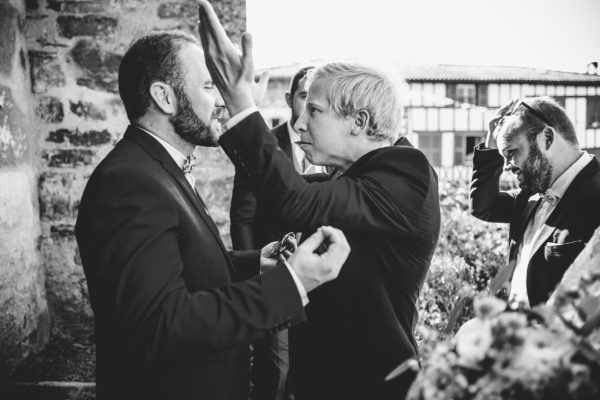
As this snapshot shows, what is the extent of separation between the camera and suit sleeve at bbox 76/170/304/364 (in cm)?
131

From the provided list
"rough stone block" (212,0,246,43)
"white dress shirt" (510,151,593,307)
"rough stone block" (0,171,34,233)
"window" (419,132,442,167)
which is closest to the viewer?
"white dress shirt" (510,151,593,307)

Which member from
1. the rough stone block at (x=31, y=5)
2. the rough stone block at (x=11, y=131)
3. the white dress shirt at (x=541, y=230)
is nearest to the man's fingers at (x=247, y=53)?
the white dress shirt at (x=541, y=230)

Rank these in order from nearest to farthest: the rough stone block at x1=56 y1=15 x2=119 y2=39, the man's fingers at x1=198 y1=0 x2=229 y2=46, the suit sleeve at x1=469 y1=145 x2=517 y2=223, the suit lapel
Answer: the man's fingers at x1=198 y1=0 x2=229 y2=46 → the suit lapel → the suit sleeve at x1=469 y1=145 x2=517 y2=223 → the rough stone block at x1=56 y1=15 x2=119 y2=39

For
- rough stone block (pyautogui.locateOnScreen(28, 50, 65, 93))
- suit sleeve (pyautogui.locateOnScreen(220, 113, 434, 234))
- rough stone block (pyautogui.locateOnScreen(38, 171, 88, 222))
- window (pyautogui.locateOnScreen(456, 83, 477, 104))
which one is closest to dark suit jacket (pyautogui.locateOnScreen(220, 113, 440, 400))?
suit sleeve (pyautogui.locateOnScreen(220, 113, 434, 234))

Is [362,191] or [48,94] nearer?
[362,191]

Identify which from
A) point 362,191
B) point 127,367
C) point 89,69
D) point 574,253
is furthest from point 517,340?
point 89,69

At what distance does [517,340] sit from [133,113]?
5.05 ft

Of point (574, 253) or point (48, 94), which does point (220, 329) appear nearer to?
point (574, 253)

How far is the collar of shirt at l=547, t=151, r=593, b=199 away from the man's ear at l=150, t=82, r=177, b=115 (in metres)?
2.06

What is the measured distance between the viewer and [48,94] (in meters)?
3.42

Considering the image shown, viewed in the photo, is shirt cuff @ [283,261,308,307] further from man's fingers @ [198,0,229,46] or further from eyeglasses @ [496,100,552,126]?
eyeglasses @ [496,100,552,126]

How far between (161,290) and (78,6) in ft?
9.53

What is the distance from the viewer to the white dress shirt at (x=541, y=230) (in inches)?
101

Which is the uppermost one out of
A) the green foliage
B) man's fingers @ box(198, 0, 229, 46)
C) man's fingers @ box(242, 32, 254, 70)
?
Result: man's fingers @ box(198, 0, 229, 46)
